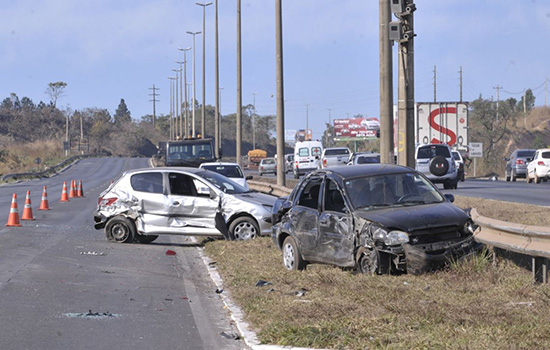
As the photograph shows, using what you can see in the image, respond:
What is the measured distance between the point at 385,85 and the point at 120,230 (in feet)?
19.8

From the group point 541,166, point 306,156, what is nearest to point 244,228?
point 541,166

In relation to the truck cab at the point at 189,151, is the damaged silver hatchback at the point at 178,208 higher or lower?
lower

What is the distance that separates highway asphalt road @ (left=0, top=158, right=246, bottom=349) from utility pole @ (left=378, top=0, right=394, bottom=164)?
4.38 m

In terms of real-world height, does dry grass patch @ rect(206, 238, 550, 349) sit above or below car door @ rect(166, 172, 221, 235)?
below

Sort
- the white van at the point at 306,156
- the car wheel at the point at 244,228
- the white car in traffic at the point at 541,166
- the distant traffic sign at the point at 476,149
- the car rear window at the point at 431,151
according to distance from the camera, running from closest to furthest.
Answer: the car wheel at the point at 244,228, the car rear window at the point at 431,151, the white car in traffic at the point at 541,166, the white van at the point at 306,156, the distant traffic sign at the point at 476,149

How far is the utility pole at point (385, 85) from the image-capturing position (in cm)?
1652

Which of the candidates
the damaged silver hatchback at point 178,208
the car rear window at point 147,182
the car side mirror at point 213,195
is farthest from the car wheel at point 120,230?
the car side mirror at point 213,195

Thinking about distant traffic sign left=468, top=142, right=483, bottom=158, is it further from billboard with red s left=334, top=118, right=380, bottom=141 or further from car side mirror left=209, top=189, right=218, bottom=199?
billboard with red s left=334, top=118, right=380, bottom=141

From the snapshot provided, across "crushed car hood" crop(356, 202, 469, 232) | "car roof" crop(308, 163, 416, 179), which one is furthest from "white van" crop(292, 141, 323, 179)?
"crushed car hood" crop(356, 202, 469, 232)

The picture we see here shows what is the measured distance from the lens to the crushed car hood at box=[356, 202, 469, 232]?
988cm

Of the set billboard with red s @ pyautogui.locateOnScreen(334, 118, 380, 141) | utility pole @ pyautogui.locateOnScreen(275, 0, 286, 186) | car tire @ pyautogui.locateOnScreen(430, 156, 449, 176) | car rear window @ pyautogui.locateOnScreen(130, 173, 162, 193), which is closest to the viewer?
car rear window @ pyautogui.locateOnScreen(130, 173, 162, 193)

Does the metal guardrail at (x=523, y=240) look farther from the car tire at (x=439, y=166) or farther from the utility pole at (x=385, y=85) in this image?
the car tire at (x=439, y=166)

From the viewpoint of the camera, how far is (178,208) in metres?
16.0

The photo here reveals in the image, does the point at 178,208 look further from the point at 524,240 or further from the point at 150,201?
the point at 524,240
